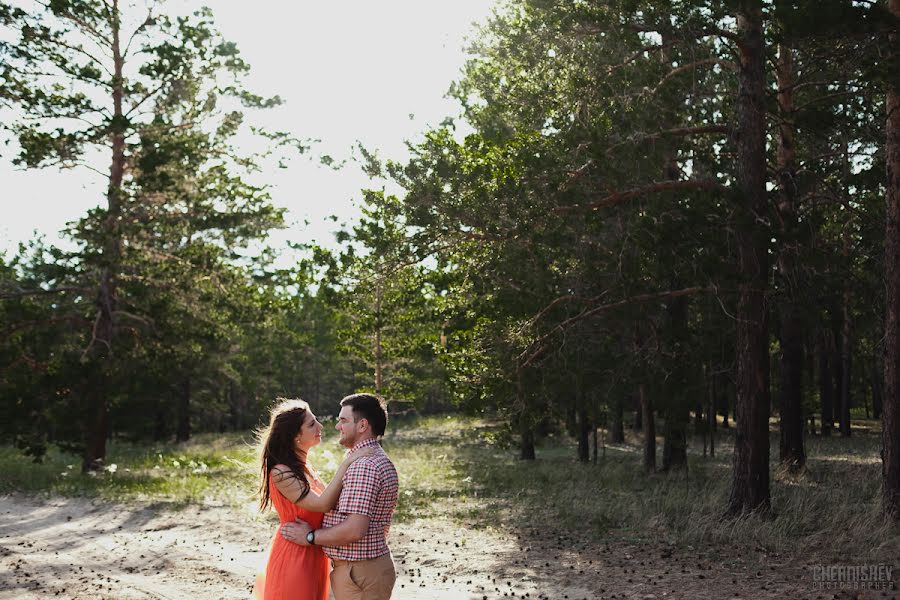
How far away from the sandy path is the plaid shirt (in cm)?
479

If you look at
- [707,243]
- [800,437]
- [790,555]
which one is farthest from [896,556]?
[800,437]

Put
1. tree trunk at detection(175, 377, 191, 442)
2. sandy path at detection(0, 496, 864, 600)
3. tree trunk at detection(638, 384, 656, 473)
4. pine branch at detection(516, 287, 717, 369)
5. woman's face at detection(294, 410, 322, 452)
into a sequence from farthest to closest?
1. tree trunk at detection(175, 377, 191, 442)
2. tree trunk at detection(638, 384, 656, 473)
3. pine branch at detection(516, 287, 717, 369)
4. sandy path at detection(0, 496, 864, 600)
5. woman's face at detection(294, 410, 322, 452)

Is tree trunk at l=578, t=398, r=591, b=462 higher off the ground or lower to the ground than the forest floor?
higher

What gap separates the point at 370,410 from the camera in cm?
458

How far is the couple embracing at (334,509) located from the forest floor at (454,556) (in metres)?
4.63

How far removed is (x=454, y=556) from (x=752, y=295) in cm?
606

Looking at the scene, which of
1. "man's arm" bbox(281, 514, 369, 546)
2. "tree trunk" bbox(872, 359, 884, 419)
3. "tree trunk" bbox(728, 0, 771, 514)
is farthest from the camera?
"tree trunk" bbox(872, 359, 884, 419)

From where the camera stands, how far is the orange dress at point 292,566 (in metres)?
4.62

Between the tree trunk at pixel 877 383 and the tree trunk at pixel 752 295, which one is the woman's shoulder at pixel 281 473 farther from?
the tree trunk at pixel 877 383

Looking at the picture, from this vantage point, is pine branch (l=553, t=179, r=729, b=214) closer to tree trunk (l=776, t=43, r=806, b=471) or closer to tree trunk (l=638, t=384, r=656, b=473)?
tree trunk (l=776, t=43, r=806, b=471)

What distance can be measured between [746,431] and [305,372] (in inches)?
2612

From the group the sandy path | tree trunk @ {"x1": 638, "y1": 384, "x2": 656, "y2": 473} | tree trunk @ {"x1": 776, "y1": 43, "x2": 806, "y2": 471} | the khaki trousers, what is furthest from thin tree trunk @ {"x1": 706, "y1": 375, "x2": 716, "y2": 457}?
the khaki trousers

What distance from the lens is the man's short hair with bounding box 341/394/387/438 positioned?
4.55m

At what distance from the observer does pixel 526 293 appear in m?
16.1
